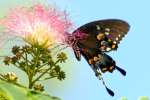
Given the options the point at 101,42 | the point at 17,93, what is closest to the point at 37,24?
the point at 101,42

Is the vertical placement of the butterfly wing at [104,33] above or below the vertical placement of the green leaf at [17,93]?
above

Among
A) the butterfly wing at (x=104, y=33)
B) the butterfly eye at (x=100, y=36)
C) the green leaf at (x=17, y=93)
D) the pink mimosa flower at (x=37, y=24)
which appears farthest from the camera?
the butterfly eye at (x=100, y=36)

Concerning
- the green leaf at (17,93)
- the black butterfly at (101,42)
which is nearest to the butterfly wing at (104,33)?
the black butterfly at (101,42)

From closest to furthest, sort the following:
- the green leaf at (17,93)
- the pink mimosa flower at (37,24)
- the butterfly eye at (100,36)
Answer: the green leaf at (17,93), the pink mimosa flower at (37,24), the butterfly eye at (100,36)

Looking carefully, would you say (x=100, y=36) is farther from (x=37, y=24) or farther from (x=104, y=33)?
(x=37, y=24)

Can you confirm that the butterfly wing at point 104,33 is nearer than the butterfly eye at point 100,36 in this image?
Yes

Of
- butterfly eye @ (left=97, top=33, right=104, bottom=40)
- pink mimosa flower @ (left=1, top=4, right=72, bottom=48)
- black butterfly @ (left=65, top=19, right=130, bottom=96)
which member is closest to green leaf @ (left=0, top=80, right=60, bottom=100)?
pink mimosa flower @ (left=1, top=4, right=72, bottom=48)

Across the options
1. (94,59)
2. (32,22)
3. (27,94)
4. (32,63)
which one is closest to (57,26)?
(32,22)

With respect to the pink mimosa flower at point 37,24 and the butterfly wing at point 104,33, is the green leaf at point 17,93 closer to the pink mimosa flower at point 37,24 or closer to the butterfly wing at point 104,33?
the pink mimosa flower at point 37,24

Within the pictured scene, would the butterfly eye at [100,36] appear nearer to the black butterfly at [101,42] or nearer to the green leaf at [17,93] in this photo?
the black butterfly at [101,42]

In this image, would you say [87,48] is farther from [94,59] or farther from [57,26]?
[57,26]
